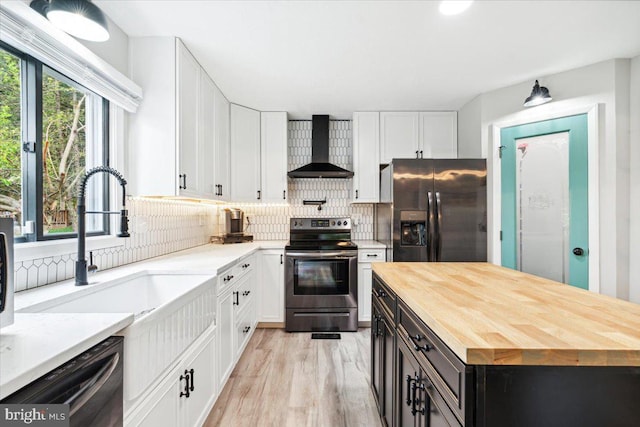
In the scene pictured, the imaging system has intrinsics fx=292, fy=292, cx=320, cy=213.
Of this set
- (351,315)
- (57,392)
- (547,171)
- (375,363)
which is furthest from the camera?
(351,315)

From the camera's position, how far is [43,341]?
783 mm

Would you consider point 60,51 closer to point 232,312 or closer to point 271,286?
point 232,312

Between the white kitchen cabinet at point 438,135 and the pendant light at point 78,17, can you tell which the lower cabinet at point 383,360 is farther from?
the white kitchen cabinet at point 438,135

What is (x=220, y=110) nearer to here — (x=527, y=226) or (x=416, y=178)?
(x=416, y=178)

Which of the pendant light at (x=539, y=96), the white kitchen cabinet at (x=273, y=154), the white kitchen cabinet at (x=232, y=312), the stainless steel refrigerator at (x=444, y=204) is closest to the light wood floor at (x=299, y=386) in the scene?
the white kitchen cabinet at (x=232, y=312)

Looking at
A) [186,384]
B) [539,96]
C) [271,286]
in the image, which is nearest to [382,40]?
[539,96]

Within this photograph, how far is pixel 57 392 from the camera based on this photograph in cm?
69

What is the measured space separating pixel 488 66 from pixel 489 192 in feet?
4.00

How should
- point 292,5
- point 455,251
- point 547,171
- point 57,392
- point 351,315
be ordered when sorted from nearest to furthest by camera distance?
point 57,392, point 292,5, point 547,171, point 455,251, point 351,315

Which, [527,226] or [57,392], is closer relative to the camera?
[57,392]

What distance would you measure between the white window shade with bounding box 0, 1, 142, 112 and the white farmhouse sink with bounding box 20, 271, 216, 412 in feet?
3.65

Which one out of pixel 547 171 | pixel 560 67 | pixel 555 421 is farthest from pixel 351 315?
pixel 560 67

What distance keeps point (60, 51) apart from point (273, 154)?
232 cm

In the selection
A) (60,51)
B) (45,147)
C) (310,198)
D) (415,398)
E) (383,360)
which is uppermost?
(60,51)
